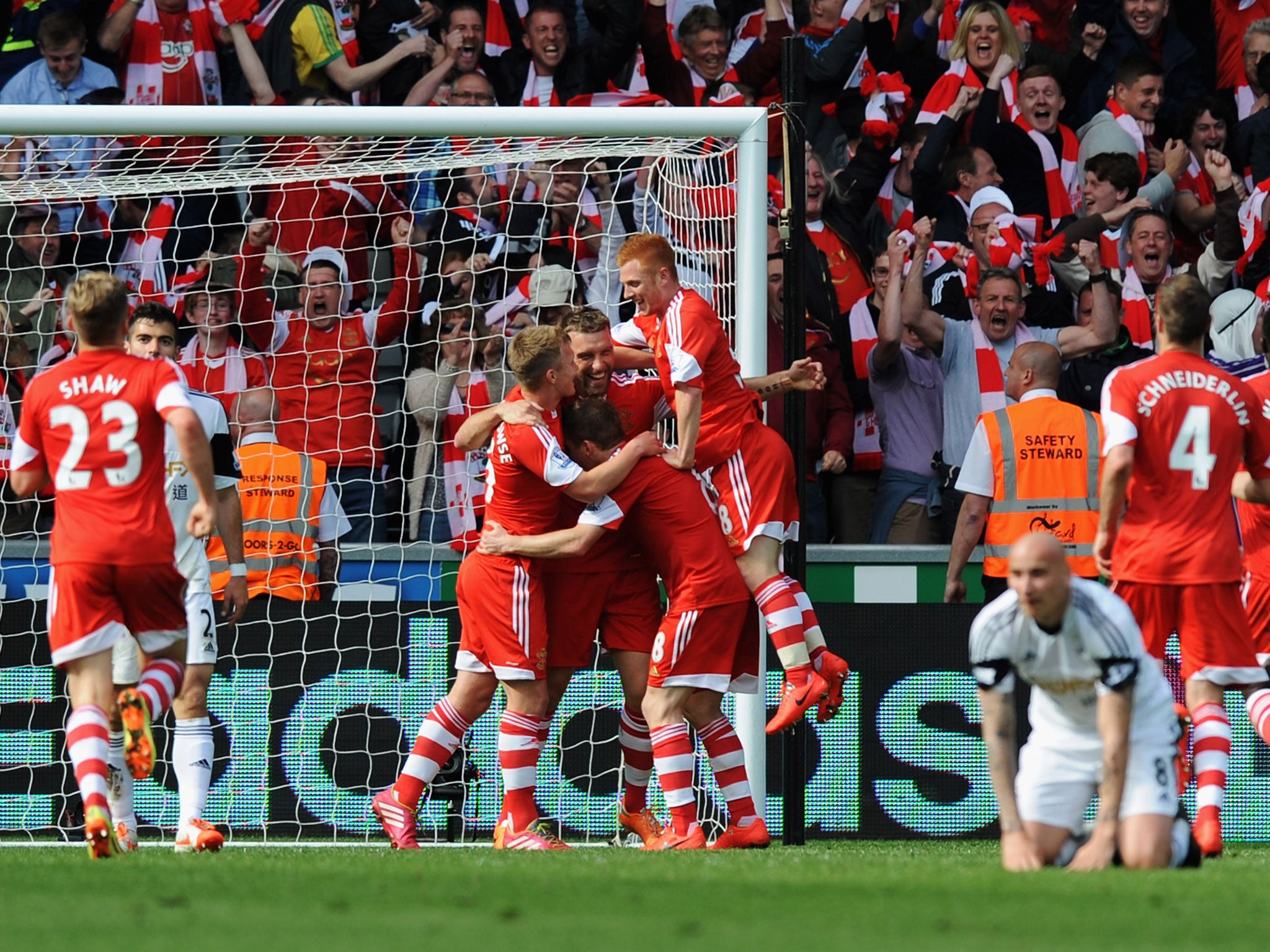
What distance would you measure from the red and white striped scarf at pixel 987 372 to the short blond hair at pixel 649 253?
3213 millimetres

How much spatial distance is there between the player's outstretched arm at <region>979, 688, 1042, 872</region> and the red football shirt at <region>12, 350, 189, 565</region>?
8.94ft

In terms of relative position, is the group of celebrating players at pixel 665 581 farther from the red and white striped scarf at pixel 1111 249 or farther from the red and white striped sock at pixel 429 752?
the red and white striped scarf at pixel 1111 249

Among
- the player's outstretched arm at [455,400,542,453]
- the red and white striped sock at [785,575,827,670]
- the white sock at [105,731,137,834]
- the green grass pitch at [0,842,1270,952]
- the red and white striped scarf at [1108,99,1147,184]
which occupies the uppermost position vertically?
the red and white striped scarf at [1108,99,1147,184]

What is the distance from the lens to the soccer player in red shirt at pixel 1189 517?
22.0 ft

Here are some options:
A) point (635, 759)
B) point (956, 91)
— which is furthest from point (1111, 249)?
point (635, 759)

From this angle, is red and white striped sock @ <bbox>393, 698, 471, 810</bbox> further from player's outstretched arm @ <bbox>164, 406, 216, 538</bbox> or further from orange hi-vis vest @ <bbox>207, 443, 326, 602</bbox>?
player's outstretched arm @ <bbox>164, 406, 216, 538</bbox>

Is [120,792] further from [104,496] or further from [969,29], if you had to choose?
[969,29]

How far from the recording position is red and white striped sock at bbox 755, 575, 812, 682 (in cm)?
754

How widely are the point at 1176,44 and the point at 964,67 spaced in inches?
63.0

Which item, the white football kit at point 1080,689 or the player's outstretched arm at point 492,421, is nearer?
the white football kit at point 1080,689

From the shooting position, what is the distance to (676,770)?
7.21 m

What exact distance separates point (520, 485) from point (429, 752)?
114 cm

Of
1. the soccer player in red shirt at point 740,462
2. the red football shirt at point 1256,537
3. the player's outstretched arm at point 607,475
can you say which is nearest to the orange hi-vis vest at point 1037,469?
the red football shirt at point 1256,537

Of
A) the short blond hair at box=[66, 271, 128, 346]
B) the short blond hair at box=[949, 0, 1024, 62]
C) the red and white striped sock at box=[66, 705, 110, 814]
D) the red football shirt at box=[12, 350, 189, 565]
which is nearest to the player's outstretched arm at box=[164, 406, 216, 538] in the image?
the red football shirt at box=[12, 350, 189, 565]
